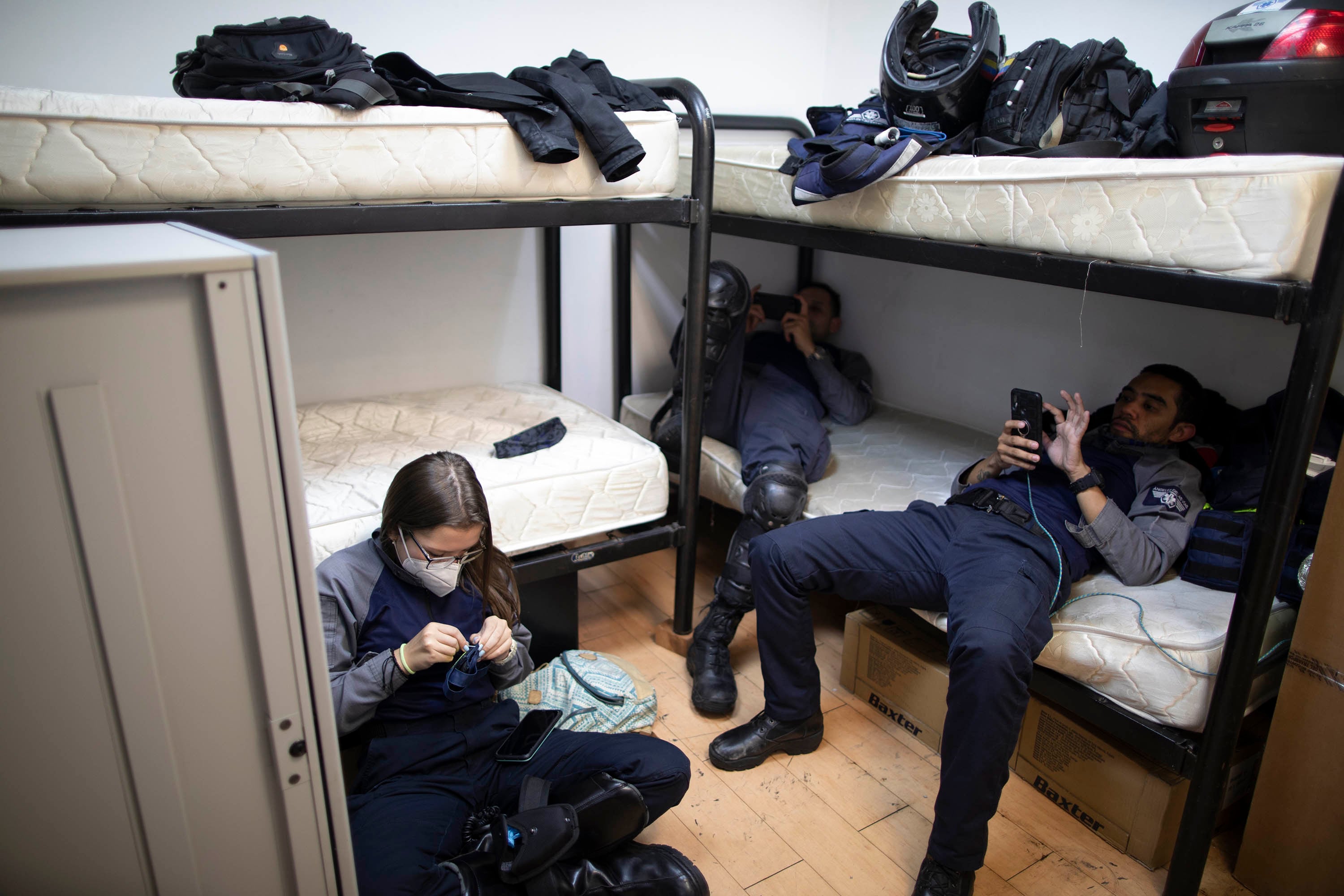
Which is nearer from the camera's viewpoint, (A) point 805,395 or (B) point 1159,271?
(B) point 1159,271

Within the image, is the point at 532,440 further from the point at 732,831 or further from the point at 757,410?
the point at 732,831

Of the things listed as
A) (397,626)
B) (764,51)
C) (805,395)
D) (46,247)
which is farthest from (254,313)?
(764,51)

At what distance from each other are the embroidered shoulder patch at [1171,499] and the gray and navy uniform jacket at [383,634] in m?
1.20

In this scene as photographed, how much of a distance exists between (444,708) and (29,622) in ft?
2.37

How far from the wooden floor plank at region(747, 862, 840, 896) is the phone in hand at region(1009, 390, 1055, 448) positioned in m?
0.89

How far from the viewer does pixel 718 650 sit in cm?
198

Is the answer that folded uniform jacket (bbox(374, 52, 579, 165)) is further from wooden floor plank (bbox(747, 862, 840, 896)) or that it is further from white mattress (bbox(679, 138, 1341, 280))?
wooden floor plank (bbox(747, 862, 840, 896))

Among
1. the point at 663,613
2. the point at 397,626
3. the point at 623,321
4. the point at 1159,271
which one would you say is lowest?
the point at 663,613

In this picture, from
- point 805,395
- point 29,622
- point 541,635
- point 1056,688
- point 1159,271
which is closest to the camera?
point 29,622

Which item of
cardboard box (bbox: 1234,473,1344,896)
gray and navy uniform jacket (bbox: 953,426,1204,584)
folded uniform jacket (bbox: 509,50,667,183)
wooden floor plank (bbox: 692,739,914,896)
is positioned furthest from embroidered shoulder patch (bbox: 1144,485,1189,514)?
folded uniform jacket (bbox: 509,50,667,183)

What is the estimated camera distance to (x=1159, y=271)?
1356 mm

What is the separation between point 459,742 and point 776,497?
2.99 ft

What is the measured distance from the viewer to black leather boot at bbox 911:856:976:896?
54.8 inches

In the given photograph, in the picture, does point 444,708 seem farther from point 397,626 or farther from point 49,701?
point 49,701
